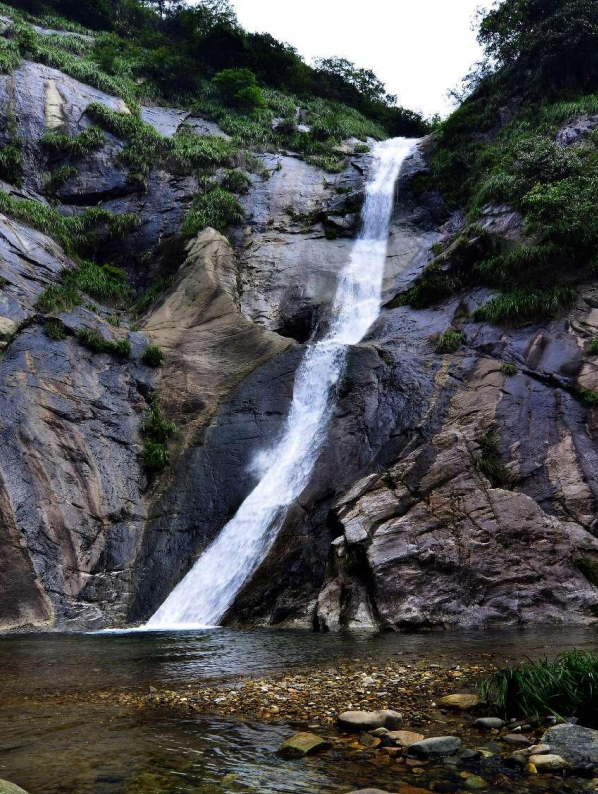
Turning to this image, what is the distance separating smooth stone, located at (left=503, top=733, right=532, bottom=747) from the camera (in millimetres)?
4832

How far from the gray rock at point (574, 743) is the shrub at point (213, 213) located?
26027 millimetres

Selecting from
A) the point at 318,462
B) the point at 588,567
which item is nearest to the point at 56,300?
the point at 318,462

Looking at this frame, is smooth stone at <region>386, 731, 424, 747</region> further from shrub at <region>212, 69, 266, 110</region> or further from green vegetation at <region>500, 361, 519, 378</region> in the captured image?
shrub at <region>212, 69, 266, 110</region>

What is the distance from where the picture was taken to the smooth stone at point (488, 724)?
5.27 meters

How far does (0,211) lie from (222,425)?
13382 mm

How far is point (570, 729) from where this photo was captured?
471 centimetres

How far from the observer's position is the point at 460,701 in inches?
235

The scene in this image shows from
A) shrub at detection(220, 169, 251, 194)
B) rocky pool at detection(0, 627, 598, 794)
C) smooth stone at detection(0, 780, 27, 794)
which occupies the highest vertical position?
shrub at detection(220, 169, 251, 194)

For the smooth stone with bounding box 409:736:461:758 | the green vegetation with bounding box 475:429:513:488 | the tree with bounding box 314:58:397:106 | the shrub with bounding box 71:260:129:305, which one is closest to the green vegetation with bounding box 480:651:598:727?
the smooth stone with bounding box 409:736:461:758

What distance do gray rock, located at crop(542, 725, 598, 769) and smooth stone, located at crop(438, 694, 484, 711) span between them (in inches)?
47.4

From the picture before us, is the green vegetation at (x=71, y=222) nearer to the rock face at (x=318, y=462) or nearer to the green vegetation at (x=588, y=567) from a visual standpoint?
the rock face at (x=318, y=462)

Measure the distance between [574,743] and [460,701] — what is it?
5.13ft

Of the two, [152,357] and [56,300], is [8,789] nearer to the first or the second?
[152,357]

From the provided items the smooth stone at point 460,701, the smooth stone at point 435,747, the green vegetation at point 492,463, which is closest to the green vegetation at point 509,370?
the green vegetation at point 492,463
